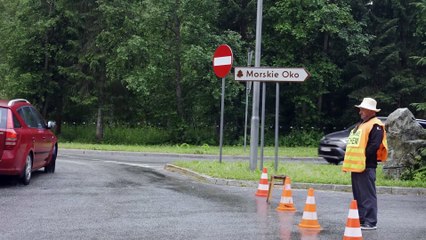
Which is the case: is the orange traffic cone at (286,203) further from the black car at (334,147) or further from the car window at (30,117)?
the black car at (334,147)

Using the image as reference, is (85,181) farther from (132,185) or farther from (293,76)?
(293,76)

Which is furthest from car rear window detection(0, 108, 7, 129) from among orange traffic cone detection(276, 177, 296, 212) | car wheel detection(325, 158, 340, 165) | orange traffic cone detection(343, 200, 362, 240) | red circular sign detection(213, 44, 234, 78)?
car wheel detection(325, 158, 340, 165)

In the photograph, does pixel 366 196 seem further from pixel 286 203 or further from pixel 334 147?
pixel 334 147

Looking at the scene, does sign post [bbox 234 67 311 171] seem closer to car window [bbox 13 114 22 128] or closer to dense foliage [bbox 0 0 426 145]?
car window [bbox 13 114 22 128]

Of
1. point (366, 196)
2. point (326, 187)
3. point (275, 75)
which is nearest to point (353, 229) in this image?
point (366, 196)

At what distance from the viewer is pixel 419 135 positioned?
1450cm

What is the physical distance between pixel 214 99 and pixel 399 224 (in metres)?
25.0

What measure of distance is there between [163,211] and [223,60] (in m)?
7.19

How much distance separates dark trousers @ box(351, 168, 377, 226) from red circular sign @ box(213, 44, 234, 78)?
7.49 metres

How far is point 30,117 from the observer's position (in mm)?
12805

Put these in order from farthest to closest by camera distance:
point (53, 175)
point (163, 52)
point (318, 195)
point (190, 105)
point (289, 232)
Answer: point (190, 105) → point (163, 52) → point (53, 175) → point (318, 195) → point (289, 232)

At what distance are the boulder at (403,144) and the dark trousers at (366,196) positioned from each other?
19.6 feet

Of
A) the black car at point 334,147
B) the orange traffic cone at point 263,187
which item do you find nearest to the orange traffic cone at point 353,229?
the orange traffic cone at point 263,187

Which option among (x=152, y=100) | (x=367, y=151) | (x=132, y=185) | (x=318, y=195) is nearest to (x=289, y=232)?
(x=367, y=151)
